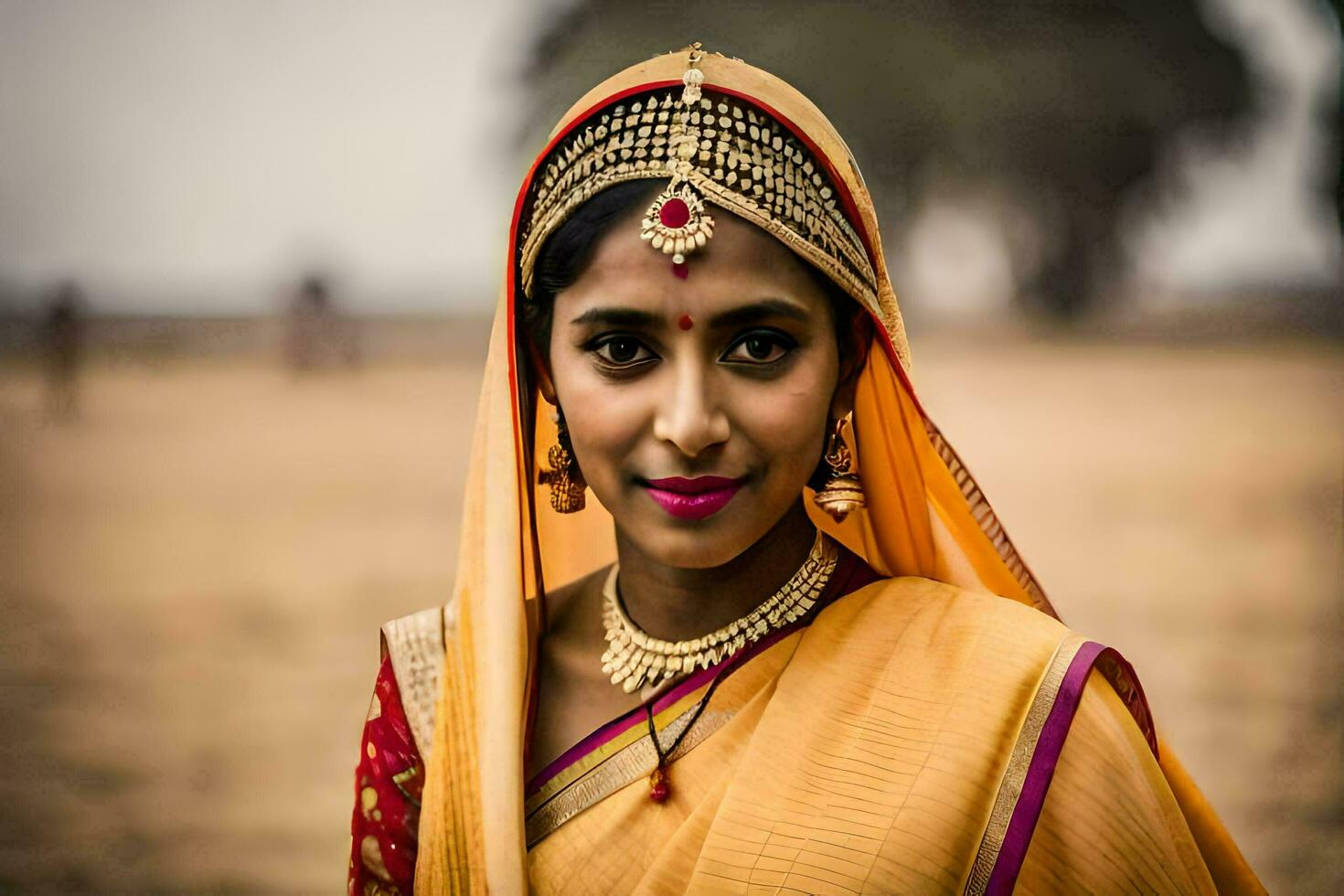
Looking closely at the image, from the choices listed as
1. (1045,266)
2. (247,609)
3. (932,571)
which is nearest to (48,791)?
(247,609)

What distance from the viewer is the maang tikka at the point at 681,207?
1579 millimetres

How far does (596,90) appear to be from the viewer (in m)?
1.75

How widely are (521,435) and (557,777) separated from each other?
0.52 metres

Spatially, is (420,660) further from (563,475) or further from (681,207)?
(681,207)

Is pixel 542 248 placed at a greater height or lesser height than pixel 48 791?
greater

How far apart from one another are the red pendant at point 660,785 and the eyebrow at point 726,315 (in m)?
0.64

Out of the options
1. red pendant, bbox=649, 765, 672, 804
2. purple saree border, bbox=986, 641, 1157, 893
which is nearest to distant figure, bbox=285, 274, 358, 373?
red pendant, bbox=649, 765, 672, 804

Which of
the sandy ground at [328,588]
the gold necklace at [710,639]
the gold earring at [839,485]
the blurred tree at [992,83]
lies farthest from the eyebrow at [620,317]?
the blurred tree at [992,83]

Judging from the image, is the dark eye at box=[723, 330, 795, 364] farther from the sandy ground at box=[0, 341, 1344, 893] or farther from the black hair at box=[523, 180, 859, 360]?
the sandy ground at box=[0, 341, 1344, 893]

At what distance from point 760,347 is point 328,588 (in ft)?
24.1

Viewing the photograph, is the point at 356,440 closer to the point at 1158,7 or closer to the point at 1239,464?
the point at 1239,464

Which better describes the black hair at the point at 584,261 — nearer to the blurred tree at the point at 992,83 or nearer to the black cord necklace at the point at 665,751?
the black cord necklace at the point at 665,751

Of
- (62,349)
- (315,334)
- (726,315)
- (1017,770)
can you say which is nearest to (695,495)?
(726,315)

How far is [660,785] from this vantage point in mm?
1693
